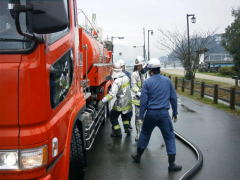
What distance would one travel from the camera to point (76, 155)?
4.12 metres

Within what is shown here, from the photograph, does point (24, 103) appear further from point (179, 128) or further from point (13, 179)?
point (179, 128)

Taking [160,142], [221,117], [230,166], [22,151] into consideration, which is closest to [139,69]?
[160,142]

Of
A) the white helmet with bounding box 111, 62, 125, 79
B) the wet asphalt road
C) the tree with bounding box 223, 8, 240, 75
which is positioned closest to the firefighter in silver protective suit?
the white helmet with bounding box 111, 62, 125, 79

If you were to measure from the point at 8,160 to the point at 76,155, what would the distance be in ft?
Result: 5.55

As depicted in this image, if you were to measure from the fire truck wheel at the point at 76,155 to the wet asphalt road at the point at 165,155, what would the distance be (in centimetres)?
58

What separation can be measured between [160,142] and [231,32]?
1595cm

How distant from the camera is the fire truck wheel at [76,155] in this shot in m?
3.99

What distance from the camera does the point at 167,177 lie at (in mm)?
4848

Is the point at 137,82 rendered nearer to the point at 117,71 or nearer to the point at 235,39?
the point at 117,71

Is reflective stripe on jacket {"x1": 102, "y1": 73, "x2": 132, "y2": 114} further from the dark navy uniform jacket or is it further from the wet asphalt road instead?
the dark navy uniform jacket

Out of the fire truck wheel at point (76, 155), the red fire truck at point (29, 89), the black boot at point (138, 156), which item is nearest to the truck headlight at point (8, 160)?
the red fire truck at point (29, 89)

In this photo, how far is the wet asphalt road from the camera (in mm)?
4996

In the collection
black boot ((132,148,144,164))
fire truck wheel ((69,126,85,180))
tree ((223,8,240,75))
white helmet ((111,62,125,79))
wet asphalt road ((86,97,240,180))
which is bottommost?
wet asphalt road ((86,97,240,180))

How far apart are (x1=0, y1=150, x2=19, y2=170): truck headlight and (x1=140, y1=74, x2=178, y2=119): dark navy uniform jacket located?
117 inches
